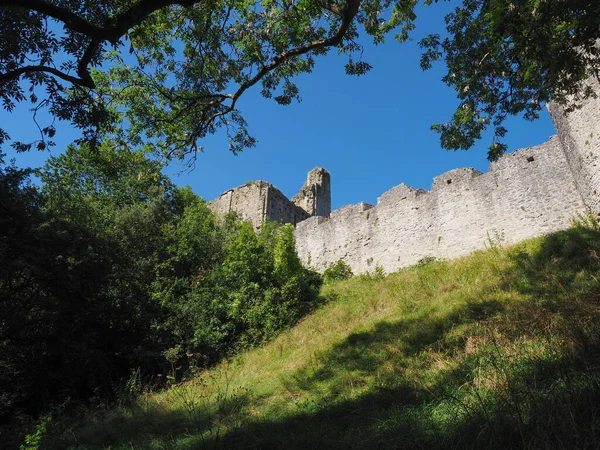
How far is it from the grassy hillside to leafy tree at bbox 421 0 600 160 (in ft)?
10.1

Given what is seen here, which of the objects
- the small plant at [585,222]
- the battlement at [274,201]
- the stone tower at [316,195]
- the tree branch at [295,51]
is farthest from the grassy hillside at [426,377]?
the stone tower at [316,195]

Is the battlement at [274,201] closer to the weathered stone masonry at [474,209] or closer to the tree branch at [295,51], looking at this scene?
the weathered stone masonry at [474,209]

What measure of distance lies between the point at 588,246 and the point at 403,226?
26.7ft

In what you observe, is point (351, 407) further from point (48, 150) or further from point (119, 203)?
point (119, 203)

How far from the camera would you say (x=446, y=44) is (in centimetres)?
760

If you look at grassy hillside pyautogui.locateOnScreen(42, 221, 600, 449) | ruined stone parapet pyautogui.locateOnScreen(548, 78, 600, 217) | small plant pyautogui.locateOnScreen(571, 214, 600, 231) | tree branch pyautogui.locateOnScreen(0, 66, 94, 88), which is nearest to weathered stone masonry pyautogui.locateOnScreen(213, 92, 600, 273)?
ruined stone parapet pyautogui.locateOnScreen(548, 78, 600, 217)

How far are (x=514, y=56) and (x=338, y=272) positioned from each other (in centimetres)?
1280

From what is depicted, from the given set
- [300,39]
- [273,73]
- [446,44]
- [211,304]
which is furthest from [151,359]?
[446,44]

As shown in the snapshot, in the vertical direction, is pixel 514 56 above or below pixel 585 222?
above

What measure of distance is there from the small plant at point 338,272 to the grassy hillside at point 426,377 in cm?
663

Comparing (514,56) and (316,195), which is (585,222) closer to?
(514,56)

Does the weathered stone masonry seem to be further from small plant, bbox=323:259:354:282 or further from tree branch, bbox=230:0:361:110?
tree branch, bbox=230:0:361:110

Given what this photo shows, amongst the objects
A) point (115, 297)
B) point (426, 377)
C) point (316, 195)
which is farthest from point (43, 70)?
point (316, 195)

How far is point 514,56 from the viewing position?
5.91 meters
